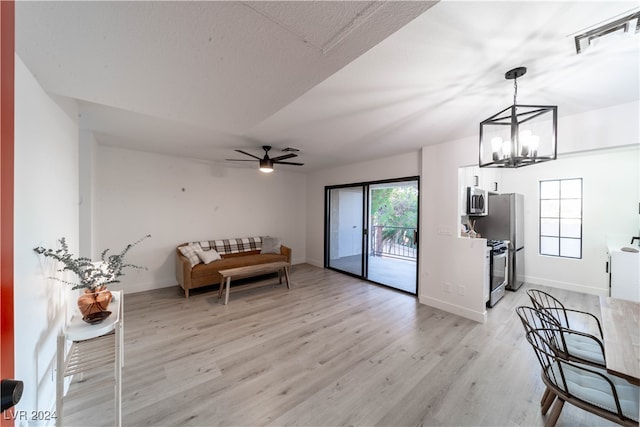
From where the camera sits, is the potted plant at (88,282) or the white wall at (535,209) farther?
the white wall at (535,209)

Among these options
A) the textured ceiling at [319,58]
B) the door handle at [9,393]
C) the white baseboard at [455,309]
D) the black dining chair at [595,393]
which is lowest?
the white baseboard at [455,309]

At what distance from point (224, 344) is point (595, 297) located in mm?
5852

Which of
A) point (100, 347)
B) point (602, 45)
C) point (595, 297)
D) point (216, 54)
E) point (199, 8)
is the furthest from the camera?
point (595, 297)

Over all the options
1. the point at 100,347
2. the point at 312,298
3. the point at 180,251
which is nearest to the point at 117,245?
the point at 180,251

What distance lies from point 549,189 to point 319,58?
5839 mm

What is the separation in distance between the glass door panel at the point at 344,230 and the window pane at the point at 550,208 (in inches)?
147

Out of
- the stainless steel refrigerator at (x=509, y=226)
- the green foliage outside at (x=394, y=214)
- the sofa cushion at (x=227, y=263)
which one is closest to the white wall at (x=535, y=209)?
the stainless steel refrigerator at (x=509, y=226)

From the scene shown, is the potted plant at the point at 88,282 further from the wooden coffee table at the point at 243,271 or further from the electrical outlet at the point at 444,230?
the electrical outlet at the point at 444,230

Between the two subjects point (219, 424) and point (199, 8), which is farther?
point (219, 424)

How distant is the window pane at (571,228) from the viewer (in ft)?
14.0

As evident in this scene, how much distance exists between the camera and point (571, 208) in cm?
437

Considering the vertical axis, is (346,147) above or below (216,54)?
above

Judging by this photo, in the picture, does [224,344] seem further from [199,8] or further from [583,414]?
[583,414]

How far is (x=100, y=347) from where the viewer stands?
1.72 m
